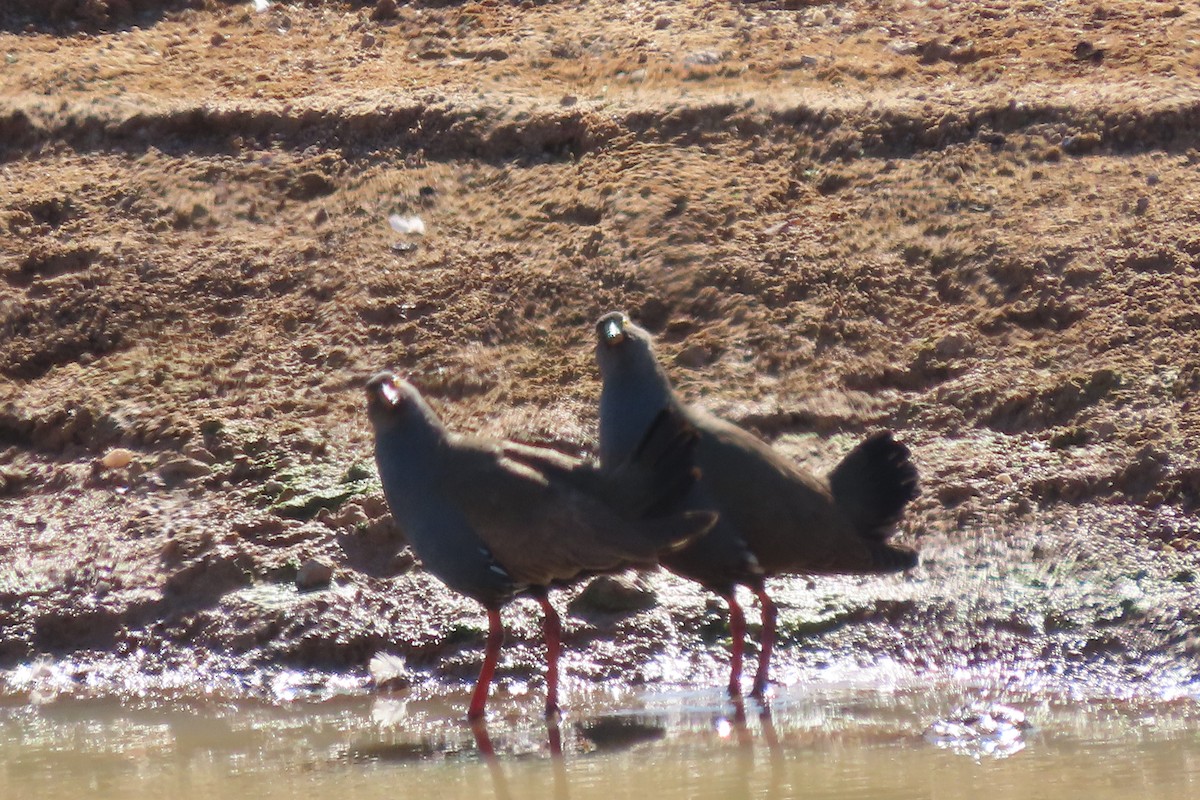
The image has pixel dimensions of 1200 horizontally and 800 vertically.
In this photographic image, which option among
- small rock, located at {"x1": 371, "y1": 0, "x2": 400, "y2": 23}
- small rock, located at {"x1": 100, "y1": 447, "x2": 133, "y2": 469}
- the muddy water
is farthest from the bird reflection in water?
small rock, located at {"x1": 371, "y1": 0, "x2": 400, "y2": 23}

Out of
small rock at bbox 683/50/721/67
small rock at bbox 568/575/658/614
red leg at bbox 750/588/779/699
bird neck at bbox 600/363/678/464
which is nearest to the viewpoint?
red leg at bbox 750/588/779/699

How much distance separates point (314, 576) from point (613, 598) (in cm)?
153

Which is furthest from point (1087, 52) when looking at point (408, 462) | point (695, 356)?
point (408, 462)

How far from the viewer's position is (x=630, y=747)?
684 centimetres

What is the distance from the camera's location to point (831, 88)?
37.7ft

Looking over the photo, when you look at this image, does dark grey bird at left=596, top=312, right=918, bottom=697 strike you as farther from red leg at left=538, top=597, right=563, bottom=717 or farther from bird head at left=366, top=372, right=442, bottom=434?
bird head at left=366, top=372, right=442, bottom=434

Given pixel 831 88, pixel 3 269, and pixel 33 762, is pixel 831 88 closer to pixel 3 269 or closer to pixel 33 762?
pixel 3 269

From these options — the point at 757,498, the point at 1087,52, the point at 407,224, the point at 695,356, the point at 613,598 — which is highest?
the point at 1087,52

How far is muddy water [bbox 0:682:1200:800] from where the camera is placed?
623 centimetres

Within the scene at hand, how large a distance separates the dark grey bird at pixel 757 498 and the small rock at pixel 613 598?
0.59 meters

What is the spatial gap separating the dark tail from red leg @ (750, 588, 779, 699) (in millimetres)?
553

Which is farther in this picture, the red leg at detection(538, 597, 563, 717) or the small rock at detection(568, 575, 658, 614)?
the small rock at detection(568, 575, 658, 614)

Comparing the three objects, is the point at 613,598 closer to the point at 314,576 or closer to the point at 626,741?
the point at 626,741

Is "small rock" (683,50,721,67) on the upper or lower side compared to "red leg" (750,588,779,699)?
upper
